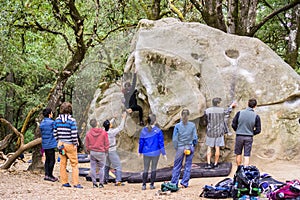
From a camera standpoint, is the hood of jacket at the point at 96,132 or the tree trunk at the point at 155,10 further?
the tree trunk at the point at 155,10

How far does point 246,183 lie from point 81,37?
6.61 m

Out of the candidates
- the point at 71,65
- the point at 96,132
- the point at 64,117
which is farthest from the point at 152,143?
the point at 71,65

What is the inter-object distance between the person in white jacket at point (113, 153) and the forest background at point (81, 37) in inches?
24.5

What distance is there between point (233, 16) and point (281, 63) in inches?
121

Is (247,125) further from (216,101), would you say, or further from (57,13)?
(57,13)

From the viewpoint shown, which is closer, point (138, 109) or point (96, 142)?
point (96, 142)

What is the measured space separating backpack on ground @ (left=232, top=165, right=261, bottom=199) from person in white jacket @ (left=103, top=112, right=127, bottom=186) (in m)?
3.13

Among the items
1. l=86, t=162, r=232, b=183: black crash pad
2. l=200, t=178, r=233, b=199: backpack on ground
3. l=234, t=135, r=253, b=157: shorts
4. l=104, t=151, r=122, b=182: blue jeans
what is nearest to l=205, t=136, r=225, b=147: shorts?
l=86, t=162, r=232, b=183: black crash pad

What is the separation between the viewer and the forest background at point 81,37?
10.2 m

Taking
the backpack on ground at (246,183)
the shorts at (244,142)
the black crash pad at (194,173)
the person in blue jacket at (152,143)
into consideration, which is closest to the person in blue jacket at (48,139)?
the black crash pad at (194,173)

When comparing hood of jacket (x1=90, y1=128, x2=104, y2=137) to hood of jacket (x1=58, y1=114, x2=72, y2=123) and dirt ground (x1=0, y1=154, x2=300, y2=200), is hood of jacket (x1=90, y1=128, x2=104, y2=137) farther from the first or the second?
dirt ground (x1=0, y1=154, x2=300, y2=200)

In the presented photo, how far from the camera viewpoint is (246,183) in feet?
22.0

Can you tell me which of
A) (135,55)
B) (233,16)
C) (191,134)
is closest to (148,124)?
(191,134)

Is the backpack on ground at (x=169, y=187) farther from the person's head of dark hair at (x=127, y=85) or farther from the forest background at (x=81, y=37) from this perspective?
the person's head of dark hair at (x=127, y=85)
